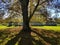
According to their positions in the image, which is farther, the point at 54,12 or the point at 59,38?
the point at 54,12

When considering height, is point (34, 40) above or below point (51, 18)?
below

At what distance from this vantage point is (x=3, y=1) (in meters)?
13.6

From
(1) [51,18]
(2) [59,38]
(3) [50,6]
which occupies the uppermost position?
(3) [50,6]

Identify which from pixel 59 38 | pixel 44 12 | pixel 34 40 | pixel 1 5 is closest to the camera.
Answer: pixel 34 40

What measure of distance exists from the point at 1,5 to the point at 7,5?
0.61 meters

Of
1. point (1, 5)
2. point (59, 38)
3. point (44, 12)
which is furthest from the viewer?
point (44, 12)

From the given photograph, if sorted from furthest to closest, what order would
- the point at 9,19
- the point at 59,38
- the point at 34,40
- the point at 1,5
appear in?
the point at 9,19, the point at 1,5, the point at 59,38, the point at 34,40

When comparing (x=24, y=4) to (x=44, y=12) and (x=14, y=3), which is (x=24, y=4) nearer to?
(x=14, y=3)

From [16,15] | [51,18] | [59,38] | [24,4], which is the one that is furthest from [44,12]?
[59,38]

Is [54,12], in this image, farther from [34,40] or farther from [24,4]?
[34,40]

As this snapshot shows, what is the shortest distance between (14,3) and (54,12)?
3.60 meters

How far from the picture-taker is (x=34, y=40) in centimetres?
1117

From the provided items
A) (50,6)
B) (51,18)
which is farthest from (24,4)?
(51,18)

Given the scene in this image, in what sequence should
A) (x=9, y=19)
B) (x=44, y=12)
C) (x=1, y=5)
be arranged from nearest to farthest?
(x=1, y=5) < (x=44, y=12) < (x=9, y=19)
